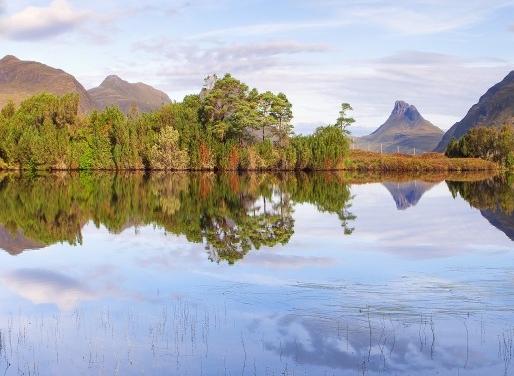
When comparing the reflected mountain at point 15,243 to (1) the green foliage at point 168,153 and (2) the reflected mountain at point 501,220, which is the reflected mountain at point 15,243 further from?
(1) the green foliage at point 168,153

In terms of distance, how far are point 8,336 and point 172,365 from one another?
118 inches

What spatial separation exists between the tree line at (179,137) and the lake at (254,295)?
157 feet

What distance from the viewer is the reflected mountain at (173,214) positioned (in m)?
19.7

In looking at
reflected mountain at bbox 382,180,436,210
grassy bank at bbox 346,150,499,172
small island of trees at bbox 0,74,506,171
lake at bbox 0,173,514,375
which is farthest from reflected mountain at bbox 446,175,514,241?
grassy bank at bbox 346,150,499,172

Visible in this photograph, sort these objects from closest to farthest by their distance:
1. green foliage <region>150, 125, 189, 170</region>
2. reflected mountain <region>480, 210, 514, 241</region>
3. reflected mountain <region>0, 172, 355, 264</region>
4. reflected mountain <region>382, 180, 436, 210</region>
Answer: reflected mountain <region>0, 172, 355, 264</region> → reflected mountain <region>480, 210, 514, 241</region> → reflected mountain <region>382, 180, 436, 210</region> → green foliage <region>150, 125, 189, 170</region>

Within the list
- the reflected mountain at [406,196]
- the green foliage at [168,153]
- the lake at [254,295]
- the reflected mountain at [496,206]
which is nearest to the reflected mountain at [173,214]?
the lake at [254,295]

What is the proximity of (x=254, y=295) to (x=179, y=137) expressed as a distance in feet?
206

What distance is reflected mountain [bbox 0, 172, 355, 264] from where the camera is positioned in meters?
19.7

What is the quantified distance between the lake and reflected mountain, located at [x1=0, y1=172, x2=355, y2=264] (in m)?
0.14

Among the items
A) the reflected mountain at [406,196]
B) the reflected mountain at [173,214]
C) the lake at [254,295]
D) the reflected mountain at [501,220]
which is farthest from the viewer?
the reflected mountain at [406,196]

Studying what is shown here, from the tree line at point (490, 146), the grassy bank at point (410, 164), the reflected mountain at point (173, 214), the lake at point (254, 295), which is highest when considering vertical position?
the tree line at point (490, 146)

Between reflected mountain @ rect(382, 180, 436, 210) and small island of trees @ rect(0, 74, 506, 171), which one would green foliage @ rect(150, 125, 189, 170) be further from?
reflected mountain @ rect(382, 180, 436, 210)

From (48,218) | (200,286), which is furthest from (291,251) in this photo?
(48,218)

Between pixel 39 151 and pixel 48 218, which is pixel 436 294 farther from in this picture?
pixel 39 151
